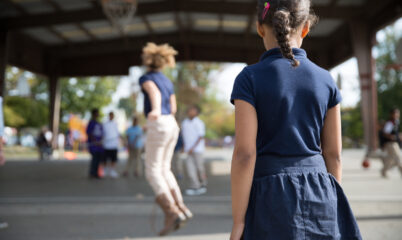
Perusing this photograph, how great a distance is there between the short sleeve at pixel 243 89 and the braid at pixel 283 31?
202 millimetres

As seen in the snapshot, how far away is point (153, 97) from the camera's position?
4234 mm

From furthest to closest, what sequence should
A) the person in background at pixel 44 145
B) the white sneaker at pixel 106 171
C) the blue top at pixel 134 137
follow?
1. the person in background at pixel 44 145
2. the blue top at pixel 134 137
3. the white sneaker at pixel 106 171

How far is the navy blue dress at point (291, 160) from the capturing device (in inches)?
64.9

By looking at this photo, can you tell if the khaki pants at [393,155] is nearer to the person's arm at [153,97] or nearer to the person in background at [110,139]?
the person in background at [110,139]

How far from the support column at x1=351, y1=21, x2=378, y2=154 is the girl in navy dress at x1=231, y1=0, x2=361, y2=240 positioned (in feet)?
48.3

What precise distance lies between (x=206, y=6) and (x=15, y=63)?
360 inches

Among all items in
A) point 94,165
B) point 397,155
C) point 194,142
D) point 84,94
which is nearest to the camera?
point 194,142

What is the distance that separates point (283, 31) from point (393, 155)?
30.1 feet

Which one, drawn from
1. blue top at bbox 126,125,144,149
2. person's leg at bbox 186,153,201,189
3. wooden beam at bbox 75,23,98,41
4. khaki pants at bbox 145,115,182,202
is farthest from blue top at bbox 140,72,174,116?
wooden beam at bbox 75,23,98,41

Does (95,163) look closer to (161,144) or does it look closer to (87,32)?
(161,144)

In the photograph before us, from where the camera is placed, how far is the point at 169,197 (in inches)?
169

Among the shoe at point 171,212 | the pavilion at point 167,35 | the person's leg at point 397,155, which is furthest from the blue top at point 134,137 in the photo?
the shoe at point 171,212

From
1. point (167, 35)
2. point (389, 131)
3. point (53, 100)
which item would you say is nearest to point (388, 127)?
point (389, 131)

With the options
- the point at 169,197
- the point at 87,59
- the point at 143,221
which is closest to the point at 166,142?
the point at 169,197
